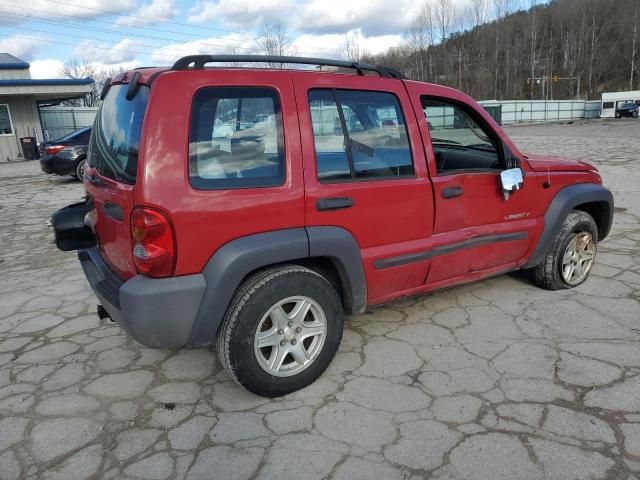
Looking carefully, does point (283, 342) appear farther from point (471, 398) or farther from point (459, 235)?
point (459, 235)

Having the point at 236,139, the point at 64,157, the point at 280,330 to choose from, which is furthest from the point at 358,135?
the point at 64,157

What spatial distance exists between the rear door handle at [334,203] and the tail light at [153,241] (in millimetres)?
828

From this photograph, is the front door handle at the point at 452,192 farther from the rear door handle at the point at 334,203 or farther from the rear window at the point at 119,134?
the rear window at the point at 119,134

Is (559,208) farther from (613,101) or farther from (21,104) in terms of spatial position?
(613,101)

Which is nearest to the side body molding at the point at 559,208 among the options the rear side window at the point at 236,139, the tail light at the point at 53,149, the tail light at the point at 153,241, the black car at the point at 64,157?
the rear side window at the point at 236,139

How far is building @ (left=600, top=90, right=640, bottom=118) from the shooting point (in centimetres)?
4650

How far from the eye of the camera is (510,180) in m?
3.53

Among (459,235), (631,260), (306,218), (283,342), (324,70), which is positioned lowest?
(631,260)

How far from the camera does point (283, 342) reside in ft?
9.24

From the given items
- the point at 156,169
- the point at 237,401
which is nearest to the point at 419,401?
the point at 237,401

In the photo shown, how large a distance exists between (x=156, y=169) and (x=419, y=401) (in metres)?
1.89

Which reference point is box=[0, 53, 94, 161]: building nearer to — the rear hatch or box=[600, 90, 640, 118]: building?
the rear hatch

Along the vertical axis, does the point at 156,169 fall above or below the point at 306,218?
above

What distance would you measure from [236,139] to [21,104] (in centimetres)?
2363
